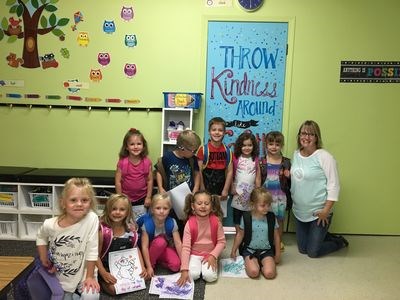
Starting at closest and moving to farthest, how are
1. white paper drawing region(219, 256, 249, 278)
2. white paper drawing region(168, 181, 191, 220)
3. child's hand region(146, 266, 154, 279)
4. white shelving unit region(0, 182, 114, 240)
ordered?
child's hand region(146, 266, 154, 279) < white paper drawing region(219, 256, 249, 278) < white paper drawing region(168, 181, 191, 220) < white shelving unit region(0, 182, 114, 240)

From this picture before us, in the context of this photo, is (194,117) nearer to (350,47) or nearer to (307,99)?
(307,99)

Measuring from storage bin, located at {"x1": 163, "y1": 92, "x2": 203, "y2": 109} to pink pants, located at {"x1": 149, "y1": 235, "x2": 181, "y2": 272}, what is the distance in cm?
113

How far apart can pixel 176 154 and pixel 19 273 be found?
5.17ft

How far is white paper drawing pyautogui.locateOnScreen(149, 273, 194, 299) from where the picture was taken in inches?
84.5

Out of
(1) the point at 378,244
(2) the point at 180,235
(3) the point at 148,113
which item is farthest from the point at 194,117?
(1) the point at 378,244

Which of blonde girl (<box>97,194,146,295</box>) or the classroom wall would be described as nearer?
blonde girl (<box>97,194,146,295</box>)

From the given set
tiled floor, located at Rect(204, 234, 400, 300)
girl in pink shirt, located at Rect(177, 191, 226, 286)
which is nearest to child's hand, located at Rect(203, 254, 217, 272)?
girl in pink shirt, located at Rect(177, 191, 226, 286)

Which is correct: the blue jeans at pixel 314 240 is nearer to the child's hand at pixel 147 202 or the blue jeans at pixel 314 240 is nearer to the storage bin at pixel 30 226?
the child's hand at pixel 147 202

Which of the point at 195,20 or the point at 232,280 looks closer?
the point at 232,280

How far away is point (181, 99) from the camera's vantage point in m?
3.02

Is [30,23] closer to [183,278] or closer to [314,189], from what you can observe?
[183,278]

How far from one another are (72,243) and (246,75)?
2036 millimetres

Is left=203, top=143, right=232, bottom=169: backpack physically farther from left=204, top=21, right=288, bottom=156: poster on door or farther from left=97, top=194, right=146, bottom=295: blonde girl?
left=97, top=194, right=146, bottom=295: blonde girl

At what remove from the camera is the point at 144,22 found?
3.13 m
